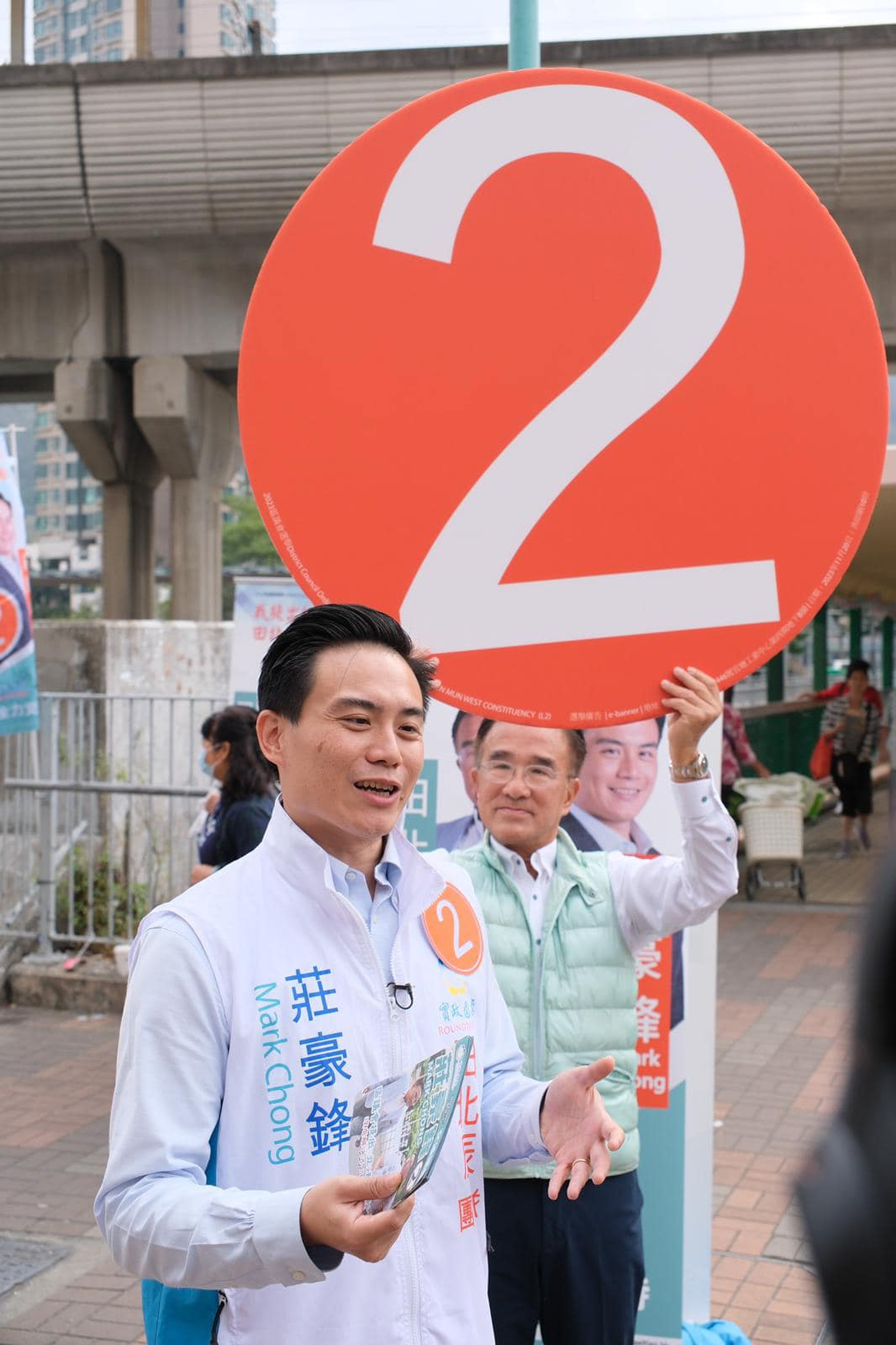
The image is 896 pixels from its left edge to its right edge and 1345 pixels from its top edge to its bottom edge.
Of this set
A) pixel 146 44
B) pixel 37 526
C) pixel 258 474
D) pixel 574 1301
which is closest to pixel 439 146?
pixel 258 474

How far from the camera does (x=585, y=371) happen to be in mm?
2053

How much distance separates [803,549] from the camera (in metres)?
2.02

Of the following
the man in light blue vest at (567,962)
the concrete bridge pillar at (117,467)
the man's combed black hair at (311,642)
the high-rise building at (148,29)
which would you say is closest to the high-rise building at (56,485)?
the concrete bridge pillar at (117,467)

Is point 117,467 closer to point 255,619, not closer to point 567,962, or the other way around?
point 255,619

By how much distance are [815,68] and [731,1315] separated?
10.3 meters

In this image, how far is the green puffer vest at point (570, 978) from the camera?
270 centimetres

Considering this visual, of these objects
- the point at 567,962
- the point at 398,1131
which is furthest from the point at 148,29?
the point at 398,1131

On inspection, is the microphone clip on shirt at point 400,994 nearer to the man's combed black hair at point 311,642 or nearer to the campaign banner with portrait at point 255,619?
the man's combed black hair at point 311,642

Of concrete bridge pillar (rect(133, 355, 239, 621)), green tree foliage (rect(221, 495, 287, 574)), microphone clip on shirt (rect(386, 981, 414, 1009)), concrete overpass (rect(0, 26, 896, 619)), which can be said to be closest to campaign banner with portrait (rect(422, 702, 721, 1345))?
microphone clip on shirt (rect(386, 981, 414, 1009))

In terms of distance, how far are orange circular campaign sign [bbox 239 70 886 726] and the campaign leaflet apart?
0.69 meters

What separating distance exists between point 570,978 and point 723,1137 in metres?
3.55

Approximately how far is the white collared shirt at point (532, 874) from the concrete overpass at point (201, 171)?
10303 millimetres

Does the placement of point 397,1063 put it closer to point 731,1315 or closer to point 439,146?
point 439,146

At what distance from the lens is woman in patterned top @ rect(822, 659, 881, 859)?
13234mm
